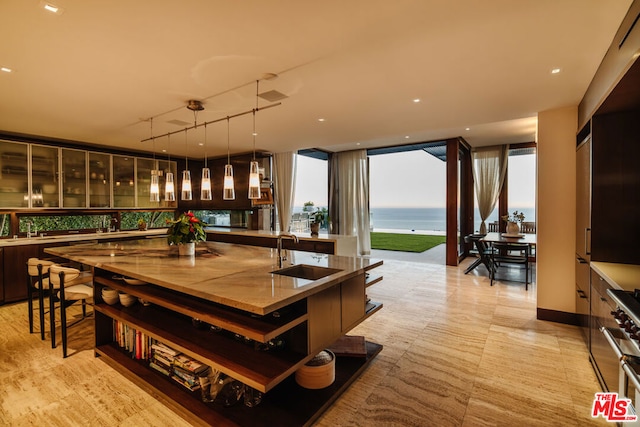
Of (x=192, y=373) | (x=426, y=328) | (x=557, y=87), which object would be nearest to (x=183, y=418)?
(x=192, y=373)

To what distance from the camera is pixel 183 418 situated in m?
1.95

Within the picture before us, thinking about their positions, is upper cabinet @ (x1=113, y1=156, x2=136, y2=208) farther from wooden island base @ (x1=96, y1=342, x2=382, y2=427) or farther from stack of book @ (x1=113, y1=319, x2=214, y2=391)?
wooden island base @ (x1=96, y1=342, x2=382, y2=427)

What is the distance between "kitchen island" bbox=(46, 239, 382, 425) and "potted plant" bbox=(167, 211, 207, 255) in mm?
205

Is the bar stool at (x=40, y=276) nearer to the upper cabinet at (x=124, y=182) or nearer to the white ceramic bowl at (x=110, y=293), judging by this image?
the white ceramic bowl at (x=110, y=293)

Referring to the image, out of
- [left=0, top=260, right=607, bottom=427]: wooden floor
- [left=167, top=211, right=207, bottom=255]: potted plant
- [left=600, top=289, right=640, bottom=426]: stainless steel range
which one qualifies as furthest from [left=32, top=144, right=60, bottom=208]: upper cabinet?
[left=600, top=289, right=640, bottom=426]: stainless steel range

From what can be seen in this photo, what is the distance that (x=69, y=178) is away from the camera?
16.4 feet

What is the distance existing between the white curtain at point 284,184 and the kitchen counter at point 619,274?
5338 mm

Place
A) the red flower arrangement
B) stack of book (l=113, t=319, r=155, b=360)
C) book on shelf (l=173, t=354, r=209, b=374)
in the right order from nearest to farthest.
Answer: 1. book on shelf (l=173, t=354, r=209, b=374)
2. stack of book (l=113, t=319, r=155, b=360)
3. the red flower arrangement

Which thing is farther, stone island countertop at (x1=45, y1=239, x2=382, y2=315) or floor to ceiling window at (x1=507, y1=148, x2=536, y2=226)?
floor to ceiling window at (x1=507, y1=148, x2=536, y2=226)

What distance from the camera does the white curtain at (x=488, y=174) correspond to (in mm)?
7164

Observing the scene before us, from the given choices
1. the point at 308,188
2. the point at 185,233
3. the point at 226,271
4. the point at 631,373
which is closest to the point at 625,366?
the point at 631,373

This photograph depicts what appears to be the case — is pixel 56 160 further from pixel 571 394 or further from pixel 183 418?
pixel 571 394

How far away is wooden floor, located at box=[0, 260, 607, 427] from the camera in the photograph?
195 cm

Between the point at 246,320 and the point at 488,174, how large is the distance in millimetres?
7426
